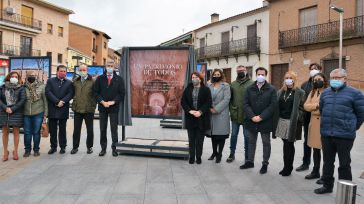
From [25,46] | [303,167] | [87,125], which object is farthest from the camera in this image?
[25,46]

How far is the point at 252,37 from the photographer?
24.0 m

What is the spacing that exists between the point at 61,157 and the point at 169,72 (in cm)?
270

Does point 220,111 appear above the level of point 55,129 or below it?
above

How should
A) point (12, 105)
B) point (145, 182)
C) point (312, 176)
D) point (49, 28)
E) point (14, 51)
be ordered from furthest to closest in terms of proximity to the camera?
point (49, 28) < point (14, 51) < point (12, 105) < point (312, 176) < point (145, 182)

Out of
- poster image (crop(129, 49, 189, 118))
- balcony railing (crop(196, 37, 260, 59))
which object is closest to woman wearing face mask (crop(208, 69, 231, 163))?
poster image (crop(129, 49, 189, 118))

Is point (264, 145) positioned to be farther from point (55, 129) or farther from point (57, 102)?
point (55, 129)

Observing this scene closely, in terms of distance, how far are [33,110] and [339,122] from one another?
17.8 ft

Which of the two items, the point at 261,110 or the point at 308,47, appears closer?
the point at 261,110

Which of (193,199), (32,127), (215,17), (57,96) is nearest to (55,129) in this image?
(32,127)

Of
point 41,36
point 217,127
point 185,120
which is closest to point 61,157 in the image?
point 185,120

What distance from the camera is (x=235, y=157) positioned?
278 inches

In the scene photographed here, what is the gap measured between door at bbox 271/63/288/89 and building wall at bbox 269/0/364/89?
33 cm

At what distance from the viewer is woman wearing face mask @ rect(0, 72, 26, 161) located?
653 cm

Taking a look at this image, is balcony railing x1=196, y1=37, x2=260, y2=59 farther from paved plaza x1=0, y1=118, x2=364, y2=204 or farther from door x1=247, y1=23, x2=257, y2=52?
paved plaza x1=0, y1=118, x2=364, y2=204
